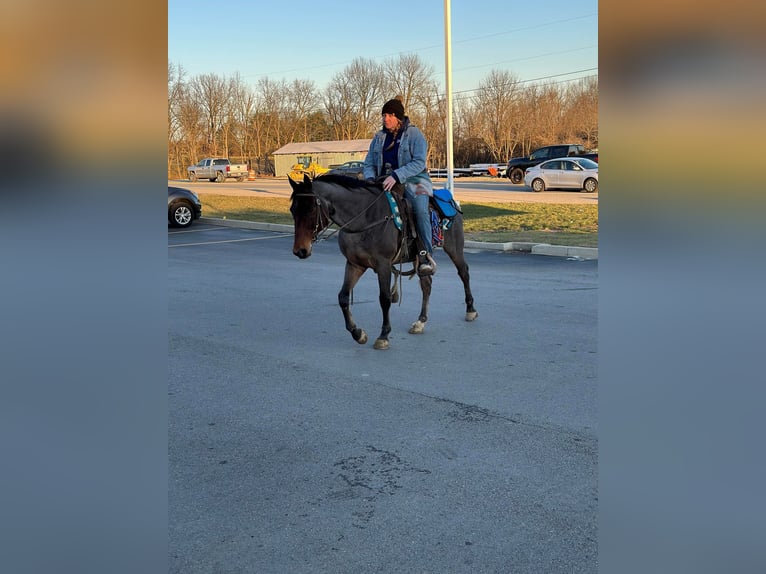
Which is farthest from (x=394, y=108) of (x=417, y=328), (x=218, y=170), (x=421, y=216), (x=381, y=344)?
(x=218, y=170)

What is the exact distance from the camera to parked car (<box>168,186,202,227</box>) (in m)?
22.9

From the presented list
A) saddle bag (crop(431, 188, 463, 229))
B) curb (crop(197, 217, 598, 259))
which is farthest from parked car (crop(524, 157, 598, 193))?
saddle bag (crop(431, 188, 463, 229))

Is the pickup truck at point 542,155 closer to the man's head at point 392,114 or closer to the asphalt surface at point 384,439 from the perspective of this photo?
the asphalt surface at point 384,439

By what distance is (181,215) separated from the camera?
2303 centimetres

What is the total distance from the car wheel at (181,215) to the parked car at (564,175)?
1840cm

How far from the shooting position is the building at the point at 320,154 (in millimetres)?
77062

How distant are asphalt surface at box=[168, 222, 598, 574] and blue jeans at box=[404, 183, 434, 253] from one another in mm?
1117

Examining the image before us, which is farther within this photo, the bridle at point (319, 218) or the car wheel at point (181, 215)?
the car wheel at point (181, 215)

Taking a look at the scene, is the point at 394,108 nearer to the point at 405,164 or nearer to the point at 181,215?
the point at 405,164

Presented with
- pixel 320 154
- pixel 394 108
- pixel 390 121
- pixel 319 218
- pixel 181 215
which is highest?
pixel 320 154

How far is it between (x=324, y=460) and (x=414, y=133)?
4469 millimetres

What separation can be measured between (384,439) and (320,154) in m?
74.8

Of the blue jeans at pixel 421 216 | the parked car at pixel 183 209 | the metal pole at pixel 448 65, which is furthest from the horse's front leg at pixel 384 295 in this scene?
the parked car at pixel 183 209
